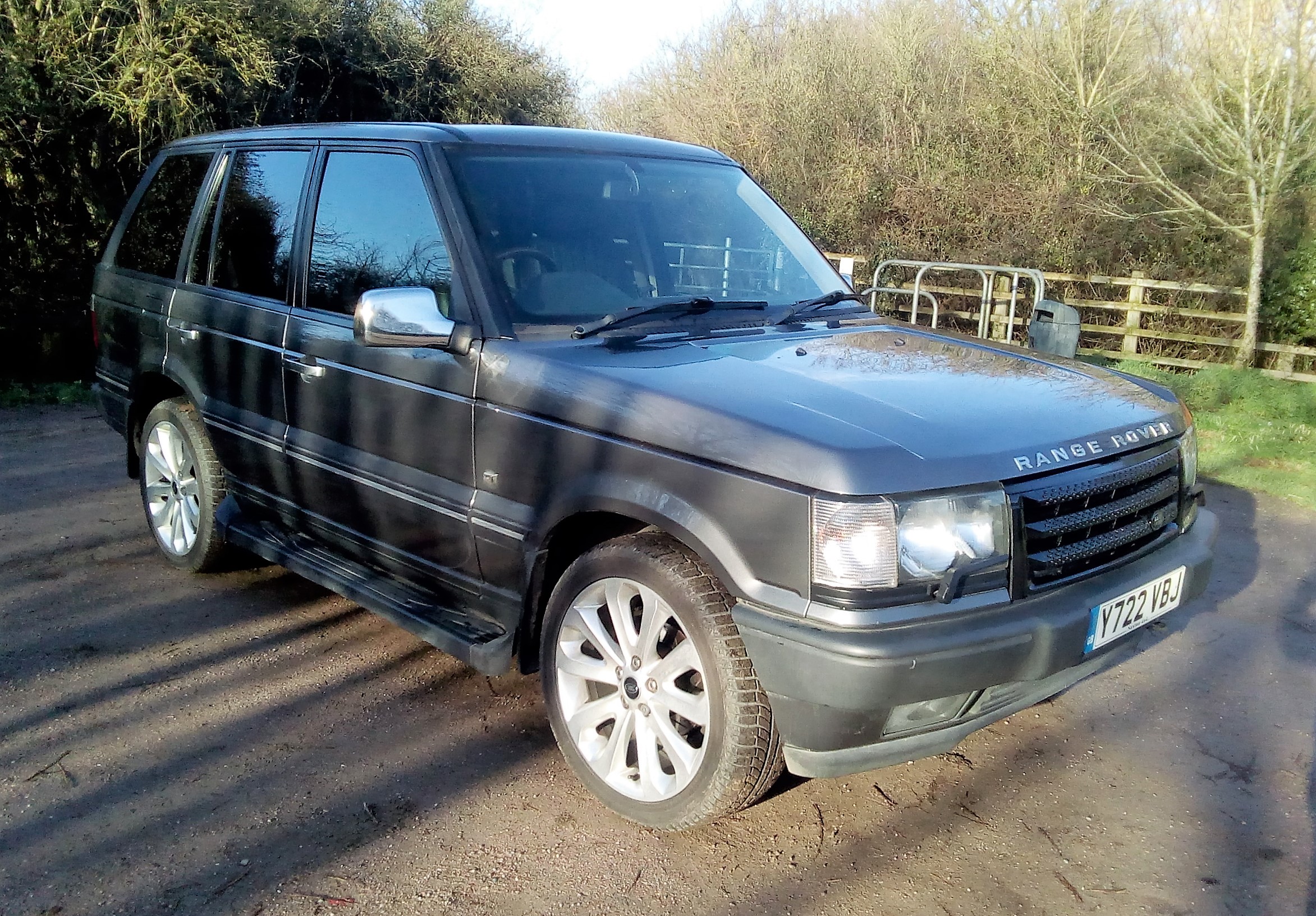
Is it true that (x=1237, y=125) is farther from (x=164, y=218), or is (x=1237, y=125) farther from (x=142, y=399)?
(x=142, y=399)

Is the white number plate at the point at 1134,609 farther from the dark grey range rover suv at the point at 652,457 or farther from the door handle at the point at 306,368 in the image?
the door handle at the point at 306,368

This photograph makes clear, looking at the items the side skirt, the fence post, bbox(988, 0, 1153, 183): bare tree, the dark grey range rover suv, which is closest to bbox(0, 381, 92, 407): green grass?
the dark grey range rover suv

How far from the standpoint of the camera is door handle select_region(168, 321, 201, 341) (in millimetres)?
4672

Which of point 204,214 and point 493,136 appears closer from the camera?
point 493,136

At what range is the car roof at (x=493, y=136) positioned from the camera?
12.5ft

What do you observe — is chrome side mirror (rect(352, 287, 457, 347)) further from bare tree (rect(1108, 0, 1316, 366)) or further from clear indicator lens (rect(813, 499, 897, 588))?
bare tree (rect(1108, 0, 1316, 366))

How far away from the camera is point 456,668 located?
13.5ft

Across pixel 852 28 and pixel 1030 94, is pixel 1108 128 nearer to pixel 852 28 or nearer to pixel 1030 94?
pixel 1030 94

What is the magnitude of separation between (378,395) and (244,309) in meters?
1.07

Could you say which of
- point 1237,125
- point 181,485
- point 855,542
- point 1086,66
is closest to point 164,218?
point 181,485

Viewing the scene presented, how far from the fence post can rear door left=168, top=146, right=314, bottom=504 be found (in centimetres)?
1150

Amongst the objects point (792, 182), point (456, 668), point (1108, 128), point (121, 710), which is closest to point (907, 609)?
point (456, 668)

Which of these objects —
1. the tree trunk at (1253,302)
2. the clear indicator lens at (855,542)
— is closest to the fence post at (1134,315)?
the tree trunk at (1253,302)

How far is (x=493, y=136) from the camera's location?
3.84 m
